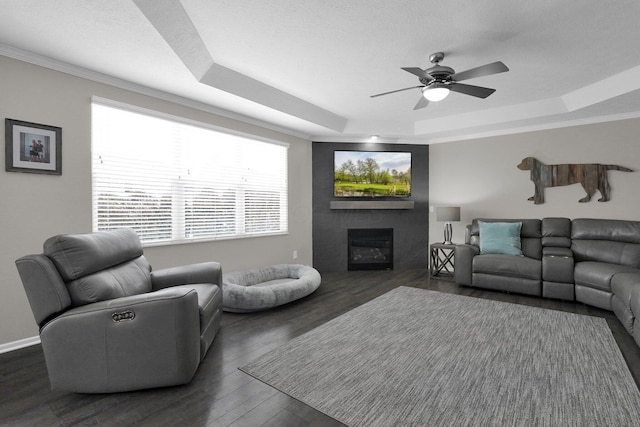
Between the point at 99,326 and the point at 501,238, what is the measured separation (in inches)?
191

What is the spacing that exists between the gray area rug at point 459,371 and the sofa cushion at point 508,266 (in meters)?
0.80

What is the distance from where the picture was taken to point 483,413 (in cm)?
169

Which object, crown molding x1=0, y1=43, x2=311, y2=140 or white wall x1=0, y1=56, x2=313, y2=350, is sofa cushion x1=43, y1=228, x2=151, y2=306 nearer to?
white wall x1=0, y1=56, x2=313, y2=350

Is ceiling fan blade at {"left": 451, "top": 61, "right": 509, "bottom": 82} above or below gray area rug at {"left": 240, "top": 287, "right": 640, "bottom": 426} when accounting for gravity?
above

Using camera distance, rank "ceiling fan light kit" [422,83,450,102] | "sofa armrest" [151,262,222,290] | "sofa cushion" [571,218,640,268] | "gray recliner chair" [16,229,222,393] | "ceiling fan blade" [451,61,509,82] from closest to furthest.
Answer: "gray recliner chair" [16,229,222,393] < "ceiling fan blade" [451,61,509,82] < "sofa armrest" [151,262,222,290] < "ceiling fan light kit" [422,83,450,102] < "sofa cushion" [571,218,640,268]

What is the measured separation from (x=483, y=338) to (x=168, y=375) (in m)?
2.52

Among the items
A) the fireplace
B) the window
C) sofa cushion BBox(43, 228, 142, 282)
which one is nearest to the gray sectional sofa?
the fireplace

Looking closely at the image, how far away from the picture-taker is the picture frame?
2.50m

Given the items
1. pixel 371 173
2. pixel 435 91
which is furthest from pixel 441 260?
pixel 435 91

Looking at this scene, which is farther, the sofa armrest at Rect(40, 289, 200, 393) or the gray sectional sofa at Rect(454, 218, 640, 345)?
the gray sectional sofa at Rect(454, 218, 640, 345)

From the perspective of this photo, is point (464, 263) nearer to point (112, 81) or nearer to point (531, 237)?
point (531, 237)

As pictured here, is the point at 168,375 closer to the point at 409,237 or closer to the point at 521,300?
the point at 521,300

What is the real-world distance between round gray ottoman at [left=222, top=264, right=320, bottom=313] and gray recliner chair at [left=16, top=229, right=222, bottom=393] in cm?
113

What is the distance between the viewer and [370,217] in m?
5.83
